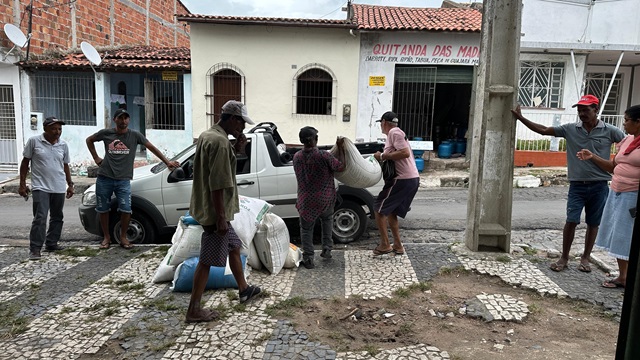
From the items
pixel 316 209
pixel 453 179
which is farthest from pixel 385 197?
pixel 453 179

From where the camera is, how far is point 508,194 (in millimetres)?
5492

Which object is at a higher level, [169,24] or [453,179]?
[169,24]

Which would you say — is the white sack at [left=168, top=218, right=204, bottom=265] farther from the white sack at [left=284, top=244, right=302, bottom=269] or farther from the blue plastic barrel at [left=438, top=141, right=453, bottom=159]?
the blue plastic barrel at [left=438, top=141, right=453, bottom=159]

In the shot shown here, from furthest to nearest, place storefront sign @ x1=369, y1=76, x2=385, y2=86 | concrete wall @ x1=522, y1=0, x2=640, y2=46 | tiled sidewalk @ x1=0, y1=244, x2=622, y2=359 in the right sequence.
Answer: storefront sign @ x1=369, y1=76, x2=385, y2=86, concrete wall @ x1=522, y1=0, x2=640, y2=46, tiled sidewalk @ x1=0, y1=244, x2=622, y2=359

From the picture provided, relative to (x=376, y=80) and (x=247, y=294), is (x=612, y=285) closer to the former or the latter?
(x=247, y=294)

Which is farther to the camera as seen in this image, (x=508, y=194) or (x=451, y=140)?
(x=451, y=140)

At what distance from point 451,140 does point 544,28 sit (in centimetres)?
423

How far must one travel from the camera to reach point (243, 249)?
477 cm

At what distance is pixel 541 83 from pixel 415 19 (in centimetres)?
435

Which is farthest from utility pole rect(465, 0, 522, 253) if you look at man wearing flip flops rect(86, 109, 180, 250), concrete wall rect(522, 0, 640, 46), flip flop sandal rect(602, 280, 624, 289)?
concrete wall rect(522, 0, 640, 46)

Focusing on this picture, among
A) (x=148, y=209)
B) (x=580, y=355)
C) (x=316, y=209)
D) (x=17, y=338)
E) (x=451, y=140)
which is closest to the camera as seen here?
(x=580, y=355)

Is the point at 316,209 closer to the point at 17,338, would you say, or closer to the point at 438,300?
the point at 438,300

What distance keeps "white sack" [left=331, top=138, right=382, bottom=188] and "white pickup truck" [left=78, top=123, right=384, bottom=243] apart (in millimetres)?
870

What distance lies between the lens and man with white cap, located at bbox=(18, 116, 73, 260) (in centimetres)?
555
